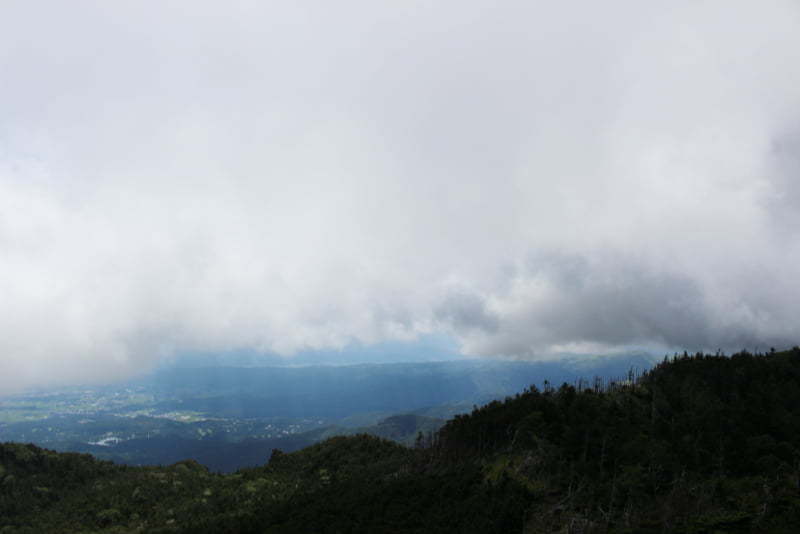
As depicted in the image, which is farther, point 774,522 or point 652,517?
point 652,517

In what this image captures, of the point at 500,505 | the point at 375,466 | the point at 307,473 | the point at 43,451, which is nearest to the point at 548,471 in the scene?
the point at 500,505

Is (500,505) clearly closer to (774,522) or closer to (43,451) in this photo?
(774,522)

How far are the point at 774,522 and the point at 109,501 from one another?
179 m

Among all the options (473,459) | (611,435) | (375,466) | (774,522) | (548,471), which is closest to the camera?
(774,522)

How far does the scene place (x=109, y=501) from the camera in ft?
451

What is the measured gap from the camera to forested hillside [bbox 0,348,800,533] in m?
77.5

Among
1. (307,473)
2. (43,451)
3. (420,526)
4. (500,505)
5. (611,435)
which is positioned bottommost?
(307,473)

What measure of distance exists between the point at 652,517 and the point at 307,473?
144 m

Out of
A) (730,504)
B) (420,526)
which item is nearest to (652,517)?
(730,504)

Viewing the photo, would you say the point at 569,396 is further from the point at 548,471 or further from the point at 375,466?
the point at 375,466

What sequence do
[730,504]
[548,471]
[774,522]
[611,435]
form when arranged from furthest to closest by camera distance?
[611,435] < [548,471] < [730,504] < [774,522]

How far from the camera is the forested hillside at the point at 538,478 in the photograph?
77.5m

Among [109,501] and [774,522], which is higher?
[774,522]

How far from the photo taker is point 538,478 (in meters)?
95.7
